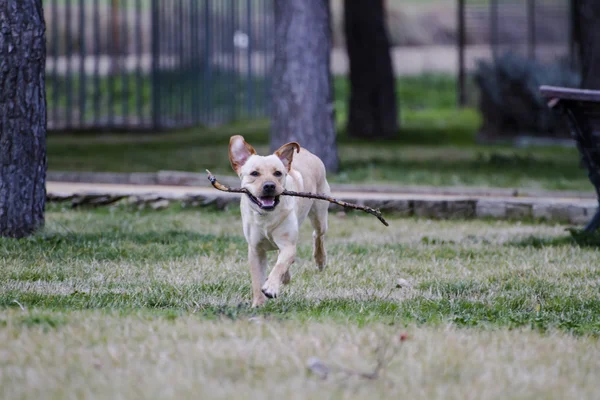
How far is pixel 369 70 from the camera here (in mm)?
17594

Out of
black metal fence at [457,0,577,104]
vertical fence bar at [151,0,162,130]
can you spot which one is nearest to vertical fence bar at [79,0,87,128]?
vertical fence bar at [151,0,162,130]

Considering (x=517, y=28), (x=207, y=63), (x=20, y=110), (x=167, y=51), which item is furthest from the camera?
(x=517, y=28)

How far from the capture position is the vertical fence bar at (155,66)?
1923cm

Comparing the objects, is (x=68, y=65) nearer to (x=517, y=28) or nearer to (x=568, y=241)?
(x=568, y=241)

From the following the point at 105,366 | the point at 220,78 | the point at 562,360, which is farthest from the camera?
the point at 220,78

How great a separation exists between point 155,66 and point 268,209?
1497cm

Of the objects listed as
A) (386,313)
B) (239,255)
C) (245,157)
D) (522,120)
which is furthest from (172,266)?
(522,120)

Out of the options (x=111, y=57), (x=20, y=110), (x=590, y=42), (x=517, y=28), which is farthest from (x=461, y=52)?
(x=20, y=110)

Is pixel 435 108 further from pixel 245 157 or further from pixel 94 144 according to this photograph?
pixel 245 157

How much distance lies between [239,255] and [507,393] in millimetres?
3621

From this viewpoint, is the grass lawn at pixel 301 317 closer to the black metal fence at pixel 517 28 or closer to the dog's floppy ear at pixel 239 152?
the dog's floppy ear at pixel 239 152

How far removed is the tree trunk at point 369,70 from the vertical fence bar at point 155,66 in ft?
13.0

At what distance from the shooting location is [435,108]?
2795 centimetres

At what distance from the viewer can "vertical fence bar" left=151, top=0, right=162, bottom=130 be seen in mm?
19234
